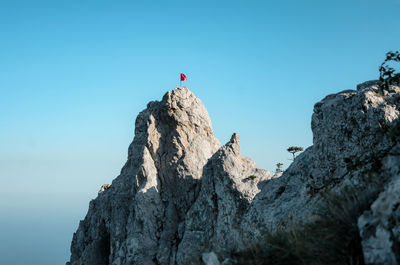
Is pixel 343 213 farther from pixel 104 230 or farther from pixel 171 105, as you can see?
pixel 104 230

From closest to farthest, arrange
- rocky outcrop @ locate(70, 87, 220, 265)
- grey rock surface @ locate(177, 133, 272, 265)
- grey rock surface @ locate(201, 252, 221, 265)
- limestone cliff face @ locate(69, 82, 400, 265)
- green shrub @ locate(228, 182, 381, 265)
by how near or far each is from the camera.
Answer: green shrub @ locate(228, 182, 381, 265) → grey rock surface @ locate(201, 252, 221, 265) → limestone cliff face @ locate(69, 82, 400, 265) → grey rock surface @ locate(177, 133, 272, 265) → rocky outcrop @ locate(70, 87, 220, 265)

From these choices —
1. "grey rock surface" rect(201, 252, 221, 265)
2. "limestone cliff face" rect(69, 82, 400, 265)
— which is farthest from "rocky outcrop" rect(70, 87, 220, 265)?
"grey rock surface" rect(201, 252, 221, 265)

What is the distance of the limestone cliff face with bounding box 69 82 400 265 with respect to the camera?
31.4ft

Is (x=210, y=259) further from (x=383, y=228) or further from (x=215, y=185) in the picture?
(x=215, y=185)

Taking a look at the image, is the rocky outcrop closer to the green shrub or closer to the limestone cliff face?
the limestone cliff face

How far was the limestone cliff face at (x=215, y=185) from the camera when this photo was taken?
31.4 feet

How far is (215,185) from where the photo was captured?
1449 inches

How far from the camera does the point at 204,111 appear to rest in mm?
48656

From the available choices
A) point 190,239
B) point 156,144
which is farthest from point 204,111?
point 190,239

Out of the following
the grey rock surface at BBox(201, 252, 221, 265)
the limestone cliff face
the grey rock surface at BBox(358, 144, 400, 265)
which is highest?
the limestone cliff face

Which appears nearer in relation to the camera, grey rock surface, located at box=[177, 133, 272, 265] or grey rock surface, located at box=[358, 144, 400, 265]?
grey rock surface, located at box=[358, 144, 400, 265]

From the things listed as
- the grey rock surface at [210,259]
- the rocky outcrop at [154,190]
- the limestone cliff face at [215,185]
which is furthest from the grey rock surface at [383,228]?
the rocky outcrop at [154,190]

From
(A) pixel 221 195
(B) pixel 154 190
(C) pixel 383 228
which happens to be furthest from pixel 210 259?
(B) pixel 154 190

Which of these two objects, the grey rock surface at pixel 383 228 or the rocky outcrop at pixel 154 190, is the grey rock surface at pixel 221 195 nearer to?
the rocky outcrop at pixel 154 190
